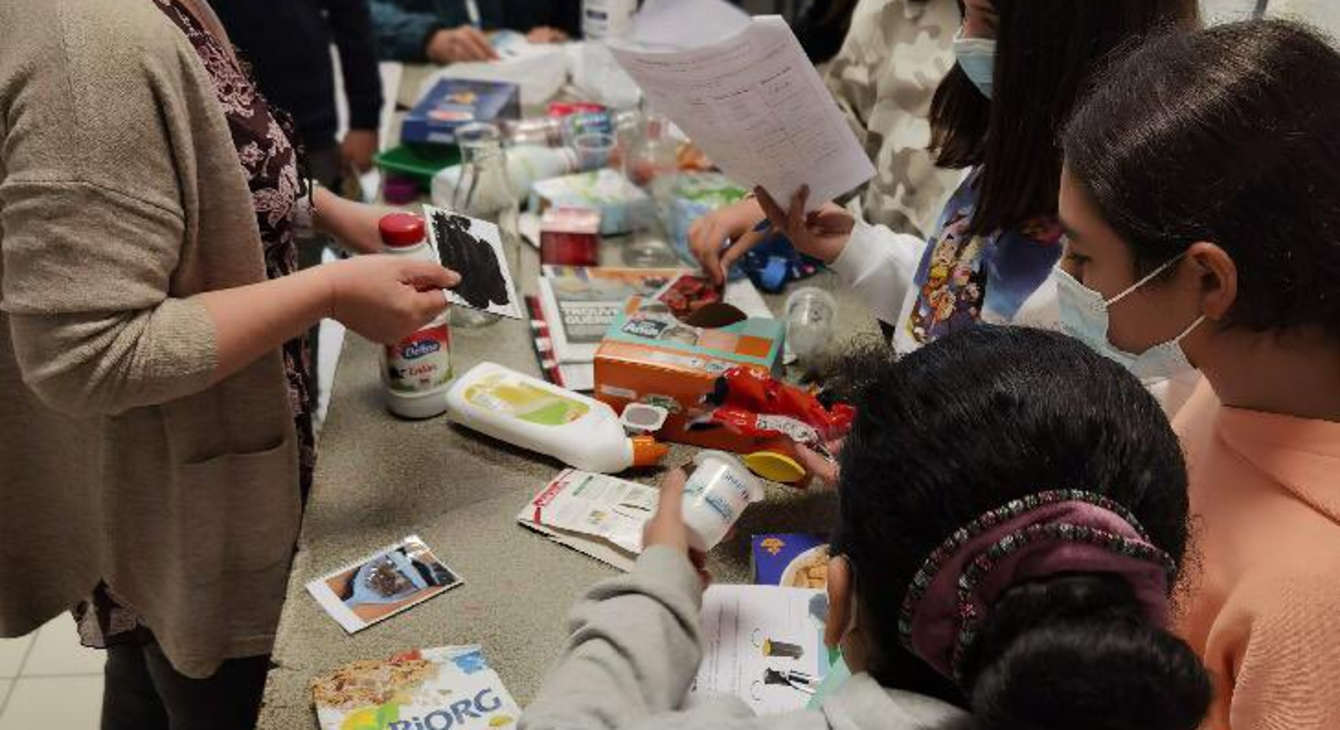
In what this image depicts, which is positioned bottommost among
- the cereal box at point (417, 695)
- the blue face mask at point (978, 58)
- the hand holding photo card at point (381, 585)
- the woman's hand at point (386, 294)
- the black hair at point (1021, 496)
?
the hand holding photo card at point (381, 585)

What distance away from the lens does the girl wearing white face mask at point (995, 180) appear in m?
1.09

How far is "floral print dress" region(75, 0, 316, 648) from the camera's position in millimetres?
1019

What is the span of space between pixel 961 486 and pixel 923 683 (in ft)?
0.52

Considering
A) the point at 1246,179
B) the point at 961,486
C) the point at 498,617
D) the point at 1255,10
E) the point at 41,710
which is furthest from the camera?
the point at 41,710

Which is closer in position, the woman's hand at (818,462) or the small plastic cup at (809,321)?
the woman's hand at (818,462)

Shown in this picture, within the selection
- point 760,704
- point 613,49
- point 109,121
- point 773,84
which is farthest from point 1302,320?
point 109,121

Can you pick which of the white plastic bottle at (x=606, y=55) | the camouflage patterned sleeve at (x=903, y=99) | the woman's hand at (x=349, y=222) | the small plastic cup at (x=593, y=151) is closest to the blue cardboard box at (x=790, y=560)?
the woman's hand at (x=349, y=222)

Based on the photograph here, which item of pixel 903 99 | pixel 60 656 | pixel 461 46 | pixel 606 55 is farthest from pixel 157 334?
pixel 461 46

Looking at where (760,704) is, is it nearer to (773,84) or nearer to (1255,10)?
(773,84)

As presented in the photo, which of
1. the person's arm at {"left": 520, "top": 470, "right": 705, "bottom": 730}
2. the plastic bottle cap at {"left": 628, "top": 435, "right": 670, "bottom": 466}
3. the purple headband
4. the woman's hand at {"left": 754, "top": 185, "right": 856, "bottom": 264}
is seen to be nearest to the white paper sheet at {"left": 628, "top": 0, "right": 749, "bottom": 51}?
the woman's hand at {"left": 754, "top": 185, "right": 856, "bottom": 264}

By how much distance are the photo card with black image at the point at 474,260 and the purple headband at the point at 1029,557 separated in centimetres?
71

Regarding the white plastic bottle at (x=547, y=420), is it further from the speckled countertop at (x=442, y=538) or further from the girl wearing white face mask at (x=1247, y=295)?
the girl wearing white face mask at (x=1247, y=295)

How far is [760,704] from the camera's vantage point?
91 cm

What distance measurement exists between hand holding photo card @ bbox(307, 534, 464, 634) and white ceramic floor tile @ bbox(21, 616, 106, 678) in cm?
125
